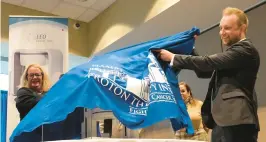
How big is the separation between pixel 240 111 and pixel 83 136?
98 cm

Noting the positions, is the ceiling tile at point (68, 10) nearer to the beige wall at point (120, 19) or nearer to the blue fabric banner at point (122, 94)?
the beige wall at point (120, 19)

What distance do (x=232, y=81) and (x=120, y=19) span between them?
3118 mm

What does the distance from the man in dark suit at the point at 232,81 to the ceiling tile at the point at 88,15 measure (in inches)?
140

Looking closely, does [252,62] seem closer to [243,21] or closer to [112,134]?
[243,21]

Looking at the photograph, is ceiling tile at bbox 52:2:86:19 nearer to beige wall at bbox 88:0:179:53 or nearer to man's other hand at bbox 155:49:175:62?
beige wall at bbox 88:0:179:53

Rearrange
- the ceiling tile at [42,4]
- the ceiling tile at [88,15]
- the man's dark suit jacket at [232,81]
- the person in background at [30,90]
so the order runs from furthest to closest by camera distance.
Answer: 1. the ceiling tile at [88,15]
2. the ceiling tile at [42,4]
3. the person in background at [30,90]
4. the man's dark suit jacket at [232,81]

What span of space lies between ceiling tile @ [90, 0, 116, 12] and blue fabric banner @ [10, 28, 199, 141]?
311 cm

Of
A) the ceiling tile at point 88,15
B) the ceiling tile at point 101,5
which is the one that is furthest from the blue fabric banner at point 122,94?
the ceiling tile at point 88,15

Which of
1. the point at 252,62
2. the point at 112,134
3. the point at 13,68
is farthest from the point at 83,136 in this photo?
the point at 13,68

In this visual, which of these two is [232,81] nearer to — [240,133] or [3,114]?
[240,133]

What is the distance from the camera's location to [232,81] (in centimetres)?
174

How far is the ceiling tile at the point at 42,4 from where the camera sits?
489 centimetres

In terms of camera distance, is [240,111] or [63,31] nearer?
[240,111]

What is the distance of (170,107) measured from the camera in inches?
71.6
